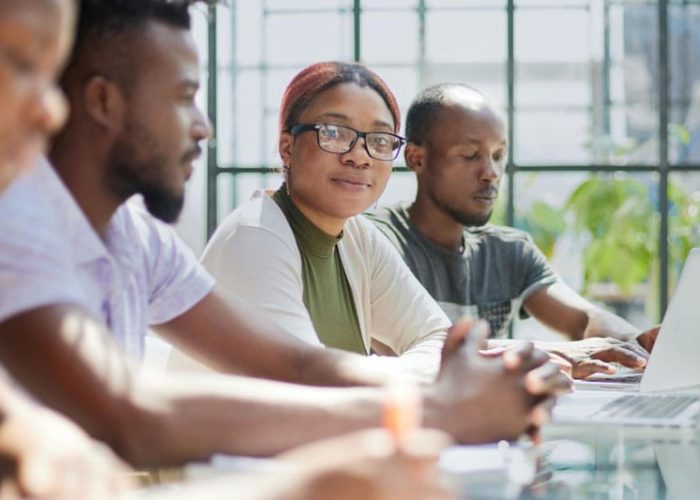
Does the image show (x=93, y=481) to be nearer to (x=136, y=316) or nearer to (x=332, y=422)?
(x=332, y=422)

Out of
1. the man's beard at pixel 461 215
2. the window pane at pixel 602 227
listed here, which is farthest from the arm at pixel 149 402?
the window pane at pixel 602 227

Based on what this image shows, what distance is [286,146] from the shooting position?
255cm

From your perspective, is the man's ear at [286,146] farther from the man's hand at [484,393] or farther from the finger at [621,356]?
the man's hand at [484,393]

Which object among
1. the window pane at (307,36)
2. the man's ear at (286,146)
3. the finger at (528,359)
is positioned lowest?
the finger at (528,359)

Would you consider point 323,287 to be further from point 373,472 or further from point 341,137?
point 373,472

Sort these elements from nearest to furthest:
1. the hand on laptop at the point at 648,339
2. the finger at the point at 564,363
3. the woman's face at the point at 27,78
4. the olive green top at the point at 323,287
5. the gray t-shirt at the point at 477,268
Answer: the woman's face at the point at 27,78
the finger at the point at 564,363
the olive green top at the point at 323,287
the hand on laptop at the point at 648,339
the gray t-shirt at the point at 477,268

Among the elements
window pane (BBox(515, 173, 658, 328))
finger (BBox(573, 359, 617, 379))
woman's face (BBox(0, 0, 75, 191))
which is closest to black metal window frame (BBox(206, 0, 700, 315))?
finger (BBox(573, 359, 617, 379))

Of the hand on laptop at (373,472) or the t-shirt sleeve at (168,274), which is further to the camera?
the t-shirt sleeve at (168,274)

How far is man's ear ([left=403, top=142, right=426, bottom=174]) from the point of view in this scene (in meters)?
3.29

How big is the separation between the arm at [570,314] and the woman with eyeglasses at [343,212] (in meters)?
0.57

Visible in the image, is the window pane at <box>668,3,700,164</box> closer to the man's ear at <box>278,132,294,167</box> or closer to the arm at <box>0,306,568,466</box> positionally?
the man's ear at <box>278,132,294,167</box>

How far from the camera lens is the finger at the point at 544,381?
4.63 feet

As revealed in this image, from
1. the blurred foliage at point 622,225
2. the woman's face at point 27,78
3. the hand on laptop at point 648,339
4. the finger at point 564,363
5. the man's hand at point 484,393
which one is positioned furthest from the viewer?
the blurred foliage at point 622,225

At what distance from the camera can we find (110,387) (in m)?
1.19
